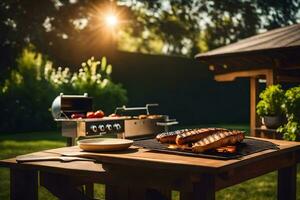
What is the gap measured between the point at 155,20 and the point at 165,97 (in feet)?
27.4

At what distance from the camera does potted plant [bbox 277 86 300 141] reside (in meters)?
6.43

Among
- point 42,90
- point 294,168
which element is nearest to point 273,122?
point 294,168

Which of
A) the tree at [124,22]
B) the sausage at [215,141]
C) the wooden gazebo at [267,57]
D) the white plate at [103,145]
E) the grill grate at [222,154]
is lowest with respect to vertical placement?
the grill grate at [222,154]

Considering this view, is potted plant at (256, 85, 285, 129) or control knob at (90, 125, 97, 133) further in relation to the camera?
potted plant at (256, 85, 285, 129)

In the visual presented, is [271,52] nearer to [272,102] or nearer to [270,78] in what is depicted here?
[270,78]

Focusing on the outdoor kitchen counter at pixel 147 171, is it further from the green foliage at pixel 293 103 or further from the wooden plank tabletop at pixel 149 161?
the green foliage at pixel 293 103

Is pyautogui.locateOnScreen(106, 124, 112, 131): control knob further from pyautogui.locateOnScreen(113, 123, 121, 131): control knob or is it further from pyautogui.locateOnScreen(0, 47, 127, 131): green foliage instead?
pyautogui.locateOnScreen(0, 47, 127, 131): green foliage

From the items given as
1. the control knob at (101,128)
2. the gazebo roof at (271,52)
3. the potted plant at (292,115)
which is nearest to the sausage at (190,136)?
the control knob at (101,128)

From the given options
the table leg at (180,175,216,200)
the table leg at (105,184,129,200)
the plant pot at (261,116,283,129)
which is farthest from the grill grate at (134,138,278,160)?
the plant pot at (261,116,283,129)

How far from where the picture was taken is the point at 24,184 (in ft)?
8.20

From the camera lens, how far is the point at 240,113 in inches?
754

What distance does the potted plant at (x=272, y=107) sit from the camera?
7160mm

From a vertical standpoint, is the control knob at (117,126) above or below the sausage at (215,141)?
below

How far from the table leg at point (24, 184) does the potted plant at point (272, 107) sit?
5.41m
